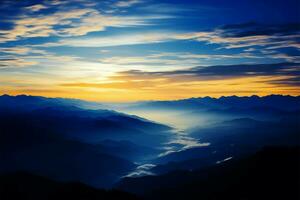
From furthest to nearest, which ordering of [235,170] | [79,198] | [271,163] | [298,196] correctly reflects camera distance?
[235,170] < [271,163] < [298,196] < [79,198]

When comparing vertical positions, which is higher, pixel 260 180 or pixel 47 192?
pixel 260 180

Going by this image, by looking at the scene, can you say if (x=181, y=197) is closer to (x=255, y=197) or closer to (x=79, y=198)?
(x=255, y=197)

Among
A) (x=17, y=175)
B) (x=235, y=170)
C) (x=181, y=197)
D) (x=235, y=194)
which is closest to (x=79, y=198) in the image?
(x=17, y=175)

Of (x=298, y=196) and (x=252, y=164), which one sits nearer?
(x=298, y=196)

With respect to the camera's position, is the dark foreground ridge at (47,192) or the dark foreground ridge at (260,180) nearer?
the dark foreground ridge at (47,192)

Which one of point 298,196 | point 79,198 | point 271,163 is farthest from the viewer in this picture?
point 271,163

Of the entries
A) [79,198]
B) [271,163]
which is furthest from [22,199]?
[271,163]

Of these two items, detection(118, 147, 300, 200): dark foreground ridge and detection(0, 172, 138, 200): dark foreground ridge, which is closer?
detection(0, 172, 138, 200): dark foreground ridge

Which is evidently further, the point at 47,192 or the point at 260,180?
the point at 260,180

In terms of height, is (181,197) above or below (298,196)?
below
